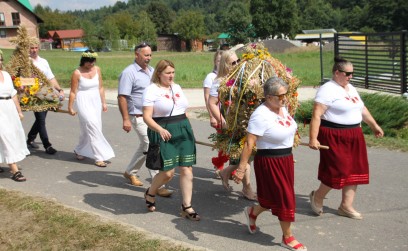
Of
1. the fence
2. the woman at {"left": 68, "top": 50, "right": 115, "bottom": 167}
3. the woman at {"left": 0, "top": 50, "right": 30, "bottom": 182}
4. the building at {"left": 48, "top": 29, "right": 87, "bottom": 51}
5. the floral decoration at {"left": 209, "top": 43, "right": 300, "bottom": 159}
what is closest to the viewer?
the floral decoration at {"left": 209, "top": 43, "right": 300, "bottom": 159}

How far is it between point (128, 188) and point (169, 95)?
1.97 metres

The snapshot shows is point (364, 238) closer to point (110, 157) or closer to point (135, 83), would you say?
point (135, 83)

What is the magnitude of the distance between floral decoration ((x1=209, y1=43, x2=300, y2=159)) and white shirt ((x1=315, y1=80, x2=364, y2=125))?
0.32m

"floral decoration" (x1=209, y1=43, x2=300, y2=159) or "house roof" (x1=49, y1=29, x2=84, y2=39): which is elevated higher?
"house roof" (x1=49, y1=29, x2=84, y2=39)

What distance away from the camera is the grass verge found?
16.3 ft

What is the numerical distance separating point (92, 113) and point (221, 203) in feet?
9.85

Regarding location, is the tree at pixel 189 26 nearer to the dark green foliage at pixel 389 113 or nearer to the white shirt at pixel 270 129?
the dark green foliage at pixel 389 113

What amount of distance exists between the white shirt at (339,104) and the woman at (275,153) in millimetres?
786

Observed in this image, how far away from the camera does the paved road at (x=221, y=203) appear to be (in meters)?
5.23

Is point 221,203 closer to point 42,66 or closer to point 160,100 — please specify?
point 160,100

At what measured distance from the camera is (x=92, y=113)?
8406 mm

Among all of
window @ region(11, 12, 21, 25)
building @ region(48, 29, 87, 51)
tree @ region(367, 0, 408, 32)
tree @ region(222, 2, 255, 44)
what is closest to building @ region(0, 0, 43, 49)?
window @ region(11, 12, 21, 25)

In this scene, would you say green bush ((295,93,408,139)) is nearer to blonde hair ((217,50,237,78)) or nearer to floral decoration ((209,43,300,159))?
blonde hair ((217,50,237,78))

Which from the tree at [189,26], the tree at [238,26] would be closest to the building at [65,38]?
the tree at [189,26]
